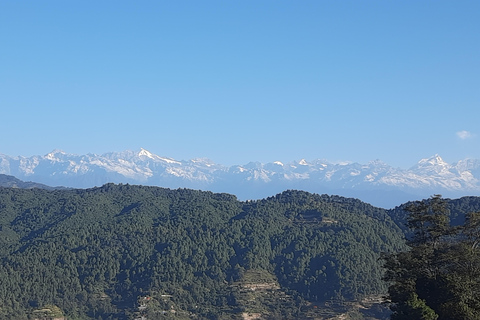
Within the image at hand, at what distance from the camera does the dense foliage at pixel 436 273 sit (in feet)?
154

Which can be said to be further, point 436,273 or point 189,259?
point 189,259

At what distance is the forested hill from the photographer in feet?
391

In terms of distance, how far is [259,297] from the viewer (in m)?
124

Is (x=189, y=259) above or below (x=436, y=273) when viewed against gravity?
above

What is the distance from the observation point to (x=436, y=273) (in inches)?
2110

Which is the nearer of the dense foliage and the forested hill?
the dense foliage

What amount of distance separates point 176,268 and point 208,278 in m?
7.10

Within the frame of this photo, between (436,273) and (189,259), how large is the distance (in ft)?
287

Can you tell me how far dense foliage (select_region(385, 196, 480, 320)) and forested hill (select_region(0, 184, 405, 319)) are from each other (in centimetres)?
6598

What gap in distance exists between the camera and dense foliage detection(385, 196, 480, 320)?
47.0m

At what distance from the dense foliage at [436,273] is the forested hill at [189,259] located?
216 ft

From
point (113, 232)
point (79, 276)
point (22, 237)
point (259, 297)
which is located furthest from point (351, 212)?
point (22, 237)

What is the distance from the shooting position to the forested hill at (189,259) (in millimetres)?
119125

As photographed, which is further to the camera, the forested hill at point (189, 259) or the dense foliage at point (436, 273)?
the forested hill at point (189, 259)
